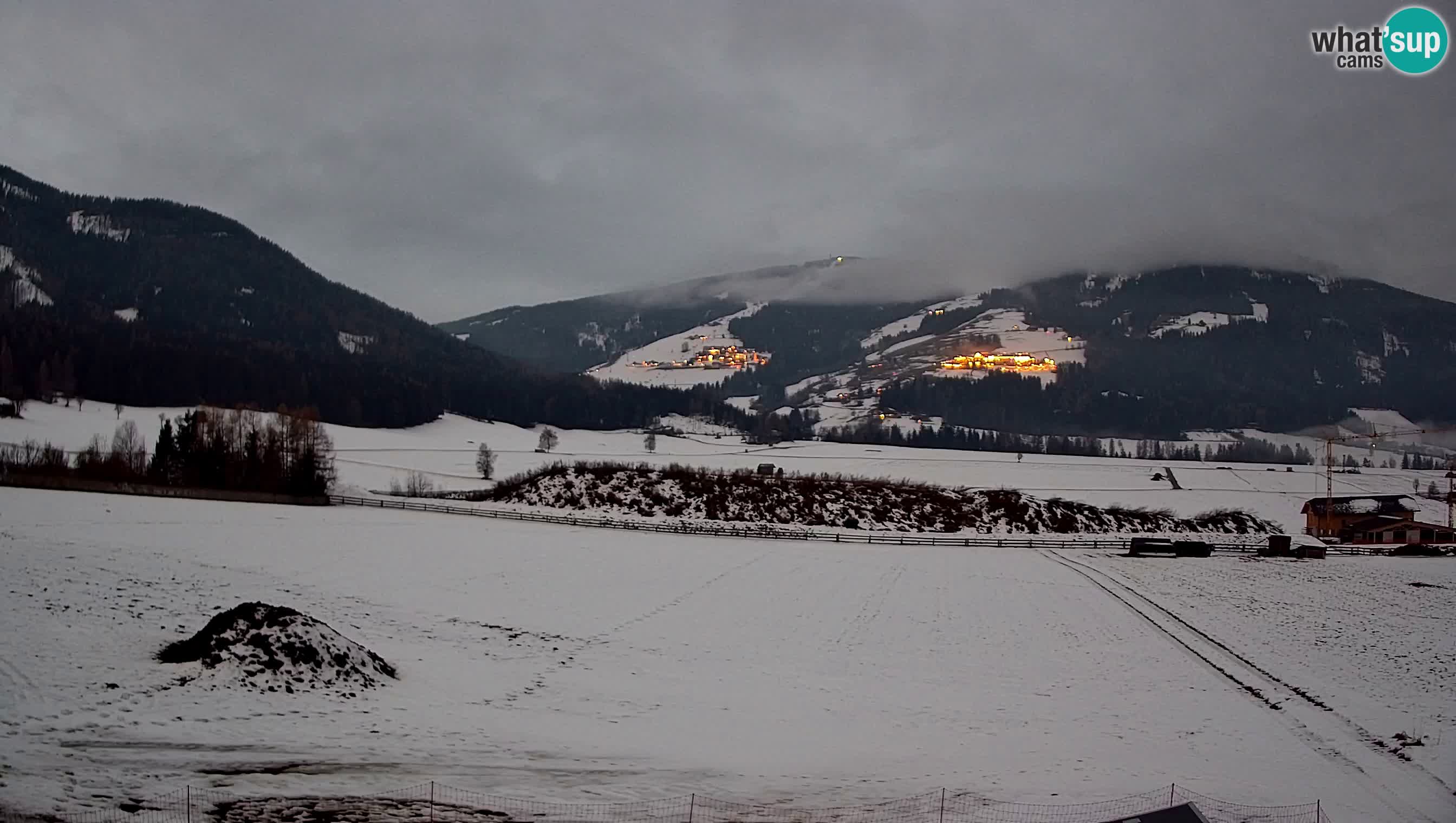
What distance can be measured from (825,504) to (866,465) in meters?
36.6

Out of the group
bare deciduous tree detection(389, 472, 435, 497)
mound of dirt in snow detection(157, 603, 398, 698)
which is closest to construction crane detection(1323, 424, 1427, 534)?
bare deciduous tree detection(389, 472, 435, 497)

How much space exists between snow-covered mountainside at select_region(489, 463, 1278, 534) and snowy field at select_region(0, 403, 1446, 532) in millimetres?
7652

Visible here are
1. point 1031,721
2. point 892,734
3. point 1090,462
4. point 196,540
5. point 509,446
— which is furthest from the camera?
point 509,446

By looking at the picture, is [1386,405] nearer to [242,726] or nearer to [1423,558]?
[1423,558]

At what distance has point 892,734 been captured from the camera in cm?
1716

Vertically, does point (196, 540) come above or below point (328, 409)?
below

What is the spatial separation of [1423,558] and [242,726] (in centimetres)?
6656

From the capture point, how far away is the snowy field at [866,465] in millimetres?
81000

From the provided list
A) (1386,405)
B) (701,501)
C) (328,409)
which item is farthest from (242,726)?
(1386,405)

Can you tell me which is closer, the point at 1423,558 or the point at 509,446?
the point at 1423,558

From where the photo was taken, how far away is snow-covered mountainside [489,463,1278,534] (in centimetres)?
6481

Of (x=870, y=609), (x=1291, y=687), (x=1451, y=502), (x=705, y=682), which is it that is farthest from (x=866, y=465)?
(x=705, y=682)

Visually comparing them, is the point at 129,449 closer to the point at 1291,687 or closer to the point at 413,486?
the point at 413,486

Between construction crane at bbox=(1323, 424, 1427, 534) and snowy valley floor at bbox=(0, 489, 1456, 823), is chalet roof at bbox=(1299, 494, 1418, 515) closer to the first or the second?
construction crane at bbox=(1323, 424, 1427, 534)
